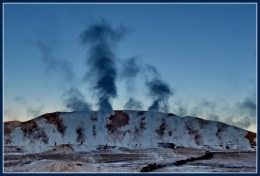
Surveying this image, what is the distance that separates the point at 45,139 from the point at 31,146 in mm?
3411

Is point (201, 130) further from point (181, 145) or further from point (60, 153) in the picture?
point (60, 153)

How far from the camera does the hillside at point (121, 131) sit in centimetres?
4875

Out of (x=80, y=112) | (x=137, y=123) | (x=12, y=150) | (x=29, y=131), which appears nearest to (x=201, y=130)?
(x=137, y=123)

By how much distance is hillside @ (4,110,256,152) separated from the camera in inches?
1919

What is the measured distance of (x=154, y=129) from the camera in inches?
2331

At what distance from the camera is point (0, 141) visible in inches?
644

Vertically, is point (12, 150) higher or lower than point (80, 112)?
Result: lower

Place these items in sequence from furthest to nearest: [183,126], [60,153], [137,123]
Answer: [183,126] < [137,123] < [60,153]

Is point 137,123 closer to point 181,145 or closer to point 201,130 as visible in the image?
point 181,145

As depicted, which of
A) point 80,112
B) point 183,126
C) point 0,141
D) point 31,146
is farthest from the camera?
point 183,126

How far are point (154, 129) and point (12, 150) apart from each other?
77.4ft

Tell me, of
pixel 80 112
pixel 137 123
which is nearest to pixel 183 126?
pixel 137 123

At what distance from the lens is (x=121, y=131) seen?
185 feet

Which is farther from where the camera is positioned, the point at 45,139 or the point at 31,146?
the point at 45,139
